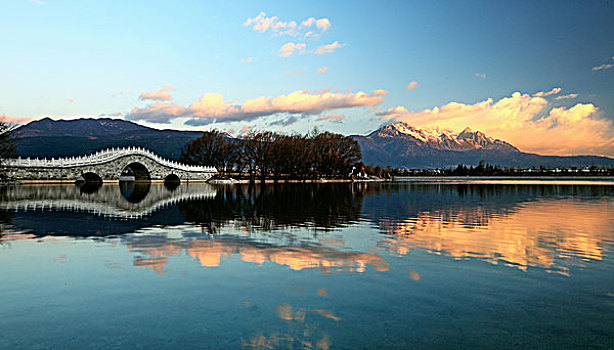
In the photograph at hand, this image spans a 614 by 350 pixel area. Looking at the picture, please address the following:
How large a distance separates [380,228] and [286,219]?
5393 millimetres

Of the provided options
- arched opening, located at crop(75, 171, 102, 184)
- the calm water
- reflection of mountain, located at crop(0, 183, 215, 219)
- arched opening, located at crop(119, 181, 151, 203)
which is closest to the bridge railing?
arched opening, located at crop(75, 171, 102, 184)

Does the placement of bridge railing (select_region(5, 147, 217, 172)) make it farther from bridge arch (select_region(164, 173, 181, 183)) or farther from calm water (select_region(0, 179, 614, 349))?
calm water (select_region(0, 179, 614, 349))

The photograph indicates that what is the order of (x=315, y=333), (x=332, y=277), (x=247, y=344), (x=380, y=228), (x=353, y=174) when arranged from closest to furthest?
(x=247, y=344) < (x=315, y=333) < (x=332, y=277) < (x=380, y=228) < (x=353, y=174)

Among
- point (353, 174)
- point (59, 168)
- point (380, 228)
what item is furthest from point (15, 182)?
point (353, 174)

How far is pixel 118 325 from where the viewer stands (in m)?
7.07

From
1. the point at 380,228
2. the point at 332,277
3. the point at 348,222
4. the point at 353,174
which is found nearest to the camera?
the point at 332,277

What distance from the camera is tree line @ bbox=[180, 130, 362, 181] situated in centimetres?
11162

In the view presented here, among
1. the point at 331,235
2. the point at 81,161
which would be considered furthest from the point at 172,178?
the point at 331,235

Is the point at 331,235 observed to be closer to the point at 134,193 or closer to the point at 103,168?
the point at 134,193

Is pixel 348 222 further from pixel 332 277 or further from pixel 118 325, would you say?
pixel 118 325

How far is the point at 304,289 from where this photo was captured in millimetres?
9148

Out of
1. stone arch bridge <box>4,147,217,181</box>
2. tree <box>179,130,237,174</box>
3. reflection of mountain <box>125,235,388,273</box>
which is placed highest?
tree <box>179,130,237,174</box>

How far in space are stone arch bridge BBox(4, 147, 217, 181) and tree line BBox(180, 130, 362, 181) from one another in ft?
33.2

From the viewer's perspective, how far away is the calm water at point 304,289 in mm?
6652
